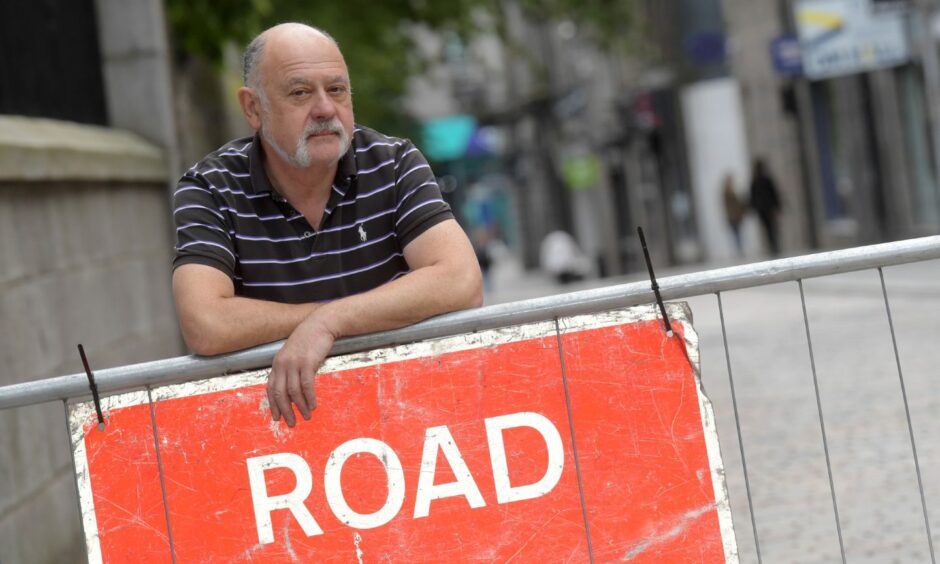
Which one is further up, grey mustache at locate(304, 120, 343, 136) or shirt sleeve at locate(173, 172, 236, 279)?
grey mustache at locate(304, 120, 343, 136)

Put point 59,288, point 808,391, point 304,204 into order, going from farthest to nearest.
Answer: point 808,391 < point 59,288 < point 304,204

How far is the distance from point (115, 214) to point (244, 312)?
533 centimetres

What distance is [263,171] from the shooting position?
389 centimetres

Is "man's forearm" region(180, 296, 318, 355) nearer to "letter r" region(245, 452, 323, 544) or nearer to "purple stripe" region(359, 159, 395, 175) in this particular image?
"letter r" region(245, 452, 323, 544)

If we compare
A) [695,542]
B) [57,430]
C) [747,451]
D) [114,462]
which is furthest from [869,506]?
[114,462]

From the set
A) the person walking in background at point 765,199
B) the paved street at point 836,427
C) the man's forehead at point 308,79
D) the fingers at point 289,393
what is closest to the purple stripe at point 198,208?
the man's forehead at point 308,79

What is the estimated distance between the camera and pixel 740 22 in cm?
3183

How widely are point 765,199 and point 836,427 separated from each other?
1996 centimetres

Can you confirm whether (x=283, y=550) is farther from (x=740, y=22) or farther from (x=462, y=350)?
(x=740, y=22)

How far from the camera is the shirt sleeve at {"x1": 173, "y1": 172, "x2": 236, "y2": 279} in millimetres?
3727

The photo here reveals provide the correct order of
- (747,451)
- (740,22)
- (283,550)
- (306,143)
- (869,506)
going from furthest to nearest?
(740,22) → (747,451) → (869,506) → (306,143) → (283,550)

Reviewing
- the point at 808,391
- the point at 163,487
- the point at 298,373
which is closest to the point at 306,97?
the point at 298,373

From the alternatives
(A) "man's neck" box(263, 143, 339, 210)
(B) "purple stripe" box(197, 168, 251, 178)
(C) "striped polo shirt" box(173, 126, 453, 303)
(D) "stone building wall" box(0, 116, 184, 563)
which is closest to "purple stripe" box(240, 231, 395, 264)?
(C) "striped polo shirt" box(173, 126, 453, 303)

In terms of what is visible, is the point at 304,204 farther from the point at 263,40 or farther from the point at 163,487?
the point at 163,487
